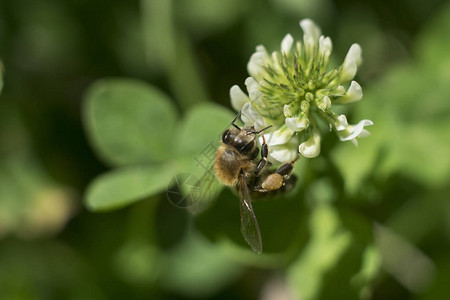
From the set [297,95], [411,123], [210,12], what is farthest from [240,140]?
[210,12]

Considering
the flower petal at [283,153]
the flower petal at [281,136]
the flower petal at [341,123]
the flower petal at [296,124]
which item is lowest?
the flower petal at [283,153]

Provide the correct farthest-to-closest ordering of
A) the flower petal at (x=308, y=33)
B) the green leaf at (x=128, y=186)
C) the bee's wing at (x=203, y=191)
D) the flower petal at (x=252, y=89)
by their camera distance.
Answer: the green leaf at (x=128, y=186) < the bee's wing at (x=203, y=191) < the flower petal at (x=308, y=33) < the flower petal at (x=252, y=89)

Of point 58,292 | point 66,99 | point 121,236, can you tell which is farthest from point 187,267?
point 66,99

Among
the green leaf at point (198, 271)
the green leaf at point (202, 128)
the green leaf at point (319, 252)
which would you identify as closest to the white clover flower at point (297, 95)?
the green leaf at point (202, 128)

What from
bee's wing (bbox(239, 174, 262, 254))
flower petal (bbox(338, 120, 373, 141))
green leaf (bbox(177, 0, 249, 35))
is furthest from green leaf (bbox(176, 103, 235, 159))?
green leaf (bbox(177, 0, 249, 35))

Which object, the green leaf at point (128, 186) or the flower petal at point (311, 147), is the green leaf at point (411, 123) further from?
the green leaf at point (128, 186)
